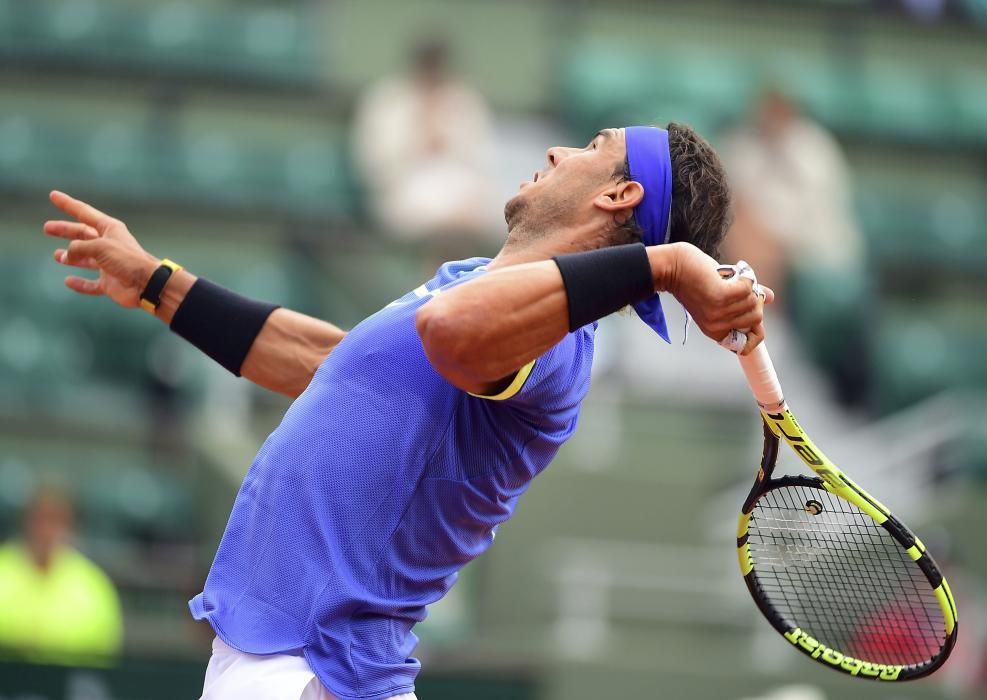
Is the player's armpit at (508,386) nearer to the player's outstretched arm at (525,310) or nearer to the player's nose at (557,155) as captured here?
the player's outstretched arm at (525,310)

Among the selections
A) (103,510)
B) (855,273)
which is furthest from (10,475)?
(855,273)

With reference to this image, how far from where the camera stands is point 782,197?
1054cm

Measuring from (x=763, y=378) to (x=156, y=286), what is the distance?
1.57 meters

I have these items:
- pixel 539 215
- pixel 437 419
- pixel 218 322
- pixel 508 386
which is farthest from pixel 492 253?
pixel 508 386

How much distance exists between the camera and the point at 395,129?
10.6 metres

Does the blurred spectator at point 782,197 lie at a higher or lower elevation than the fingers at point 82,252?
lower

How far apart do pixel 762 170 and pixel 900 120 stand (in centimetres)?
253

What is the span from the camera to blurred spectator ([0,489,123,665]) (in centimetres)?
764

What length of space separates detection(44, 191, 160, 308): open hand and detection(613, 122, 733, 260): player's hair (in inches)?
50.9

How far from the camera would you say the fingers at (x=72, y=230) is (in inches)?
151

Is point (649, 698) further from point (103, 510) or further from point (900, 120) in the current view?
point (900, 120)

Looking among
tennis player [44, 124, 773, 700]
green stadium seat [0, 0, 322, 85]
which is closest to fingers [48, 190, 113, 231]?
tennis player [44, 124, 773, 700]

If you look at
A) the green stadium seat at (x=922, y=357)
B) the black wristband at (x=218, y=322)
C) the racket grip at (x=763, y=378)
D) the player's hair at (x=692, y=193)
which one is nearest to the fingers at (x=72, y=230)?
the black wristband at (x=218, y=322)

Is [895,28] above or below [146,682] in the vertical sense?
above
